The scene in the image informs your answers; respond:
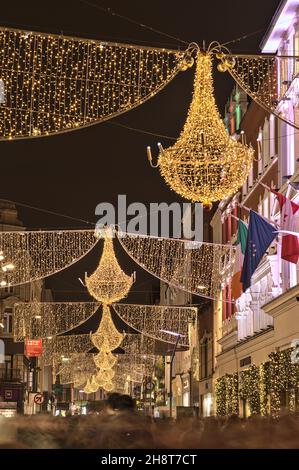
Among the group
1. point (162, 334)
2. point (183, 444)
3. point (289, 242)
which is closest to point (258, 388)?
point (289, 242)

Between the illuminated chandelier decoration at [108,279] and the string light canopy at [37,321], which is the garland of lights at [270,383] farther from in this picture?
the string light canopy at [37,321]

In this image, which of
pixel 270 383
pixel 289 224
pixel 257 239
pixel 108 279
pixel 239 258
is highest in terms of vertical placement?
pixel 239 258

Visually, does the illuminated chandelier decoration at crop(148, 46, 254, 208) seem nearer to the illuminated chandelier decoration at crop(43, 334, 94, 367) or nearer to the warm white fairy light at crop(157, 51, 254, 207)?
the warm white fairy light at crop(157, 51, 254, 207)

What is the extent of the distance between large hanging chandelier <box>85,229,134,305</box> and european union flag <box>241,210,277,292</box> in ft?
31.5

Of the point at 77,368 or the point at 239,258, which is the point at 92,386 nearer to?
the point at 77,368

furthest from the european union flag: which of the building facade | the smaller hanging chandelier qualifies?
the smaller hanging chandelier

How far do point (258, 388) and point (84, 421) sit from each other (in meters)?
31.1

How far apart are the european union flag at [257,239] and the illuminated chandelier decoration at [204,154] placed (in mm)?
6761

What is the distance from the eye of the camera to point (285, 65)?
102 ft

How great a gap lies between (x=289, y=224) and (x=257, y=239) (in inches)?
42.0

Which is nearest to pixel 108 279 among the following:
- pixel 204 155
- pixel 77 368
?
pixel 204 155

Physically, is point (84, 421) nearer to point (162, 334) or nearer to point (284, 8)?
point (284, 8)

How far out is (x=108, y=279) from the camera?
3731 cm

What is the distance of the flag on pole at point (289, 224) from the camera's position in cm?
2630
